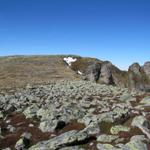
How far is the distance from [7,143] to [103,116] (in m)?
8.85

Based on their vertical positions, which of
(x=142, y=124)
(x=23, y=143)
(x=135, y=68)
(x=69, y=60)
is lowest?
(x=23, y=143)

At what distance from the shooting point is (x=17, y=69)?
88.9 metres

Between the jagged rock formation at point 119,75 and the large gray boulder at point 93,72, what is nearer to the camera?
the jagged rock formation at point 119,75

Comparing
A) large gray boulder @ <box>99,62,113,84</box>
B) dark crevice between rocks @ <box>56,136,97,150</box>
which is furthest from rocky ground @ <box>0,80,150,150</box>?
large gray boulder @ <box>99,62,113,84</box>

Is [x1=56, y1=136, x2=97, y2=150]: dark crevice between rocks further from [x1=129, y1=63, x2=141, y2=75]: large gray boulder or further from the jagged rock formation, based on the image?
[x1=129, y1=63, x2=141, y2=75]: large gray boulder

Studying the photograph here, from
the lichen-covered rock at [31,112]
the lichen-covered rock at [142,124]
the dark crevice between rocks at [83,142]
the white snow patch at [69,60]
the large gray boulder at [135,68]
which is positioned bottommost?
the dark crevice between rocks at [83,142]

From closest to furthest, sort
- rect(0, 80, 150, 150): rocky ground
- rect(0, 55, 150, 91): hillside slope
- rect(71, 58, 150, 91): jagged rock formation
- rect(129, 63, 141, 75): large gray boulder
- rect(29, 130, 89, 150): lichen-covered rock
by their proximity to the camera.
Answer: rect(29, 130, 89, 150): lichen-covered rock
rect(0, 80, 150, 150): rocky ground
rect(0, 55, 150, 91): hillside slope
rect(71, 58, 150, 91): jagged rock formation
rect(129, 63, 141, 75): large gray boulder

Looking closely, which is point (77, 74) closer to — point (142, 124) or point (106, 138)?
point (142, 124)

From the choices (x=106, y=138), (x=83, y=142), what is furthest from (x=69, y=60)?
(x=83, y=142)

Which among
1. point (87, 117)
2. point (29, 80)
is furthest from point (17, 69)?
point (87, 117)

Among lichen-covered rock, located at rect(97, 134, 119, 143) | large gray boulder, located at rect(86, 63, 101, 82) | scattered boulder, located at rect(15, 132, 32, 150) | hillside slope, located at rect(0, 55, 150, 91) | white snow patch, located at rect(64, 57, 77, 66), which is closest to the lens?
lichen-covered rock, located at rect(97, 134, 119, 143)

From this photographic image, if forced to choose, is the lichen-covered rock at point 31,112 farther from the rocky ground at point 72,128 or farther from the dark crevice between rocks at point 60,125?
the dark crevice between rocks at point 60,125

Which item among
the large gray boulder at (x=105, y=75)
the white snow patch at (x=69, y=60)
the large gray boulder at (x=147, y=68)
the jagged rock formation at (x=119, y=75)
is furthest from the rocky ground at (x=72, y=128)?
the white snow patch at (x=69, y=60)

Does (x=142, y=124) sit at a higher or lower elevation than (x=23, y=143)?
higher
